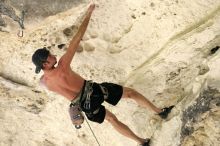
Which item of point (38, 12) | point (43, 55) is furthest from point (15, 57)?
point (43, 55)

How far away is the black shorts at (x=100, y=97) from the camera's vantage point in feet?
20.3

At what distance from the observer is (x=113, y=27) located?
647 cm

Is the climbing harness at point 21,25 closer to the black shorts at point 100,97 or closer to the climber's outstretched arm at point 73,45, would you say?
the climber's outstretched arm at point 73,45

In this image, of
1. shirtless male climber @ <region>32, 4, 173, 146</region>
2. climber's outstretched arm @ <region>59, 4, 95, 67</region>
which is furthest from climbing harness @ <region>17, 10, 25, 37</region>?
climber's outstretched arm @ <region>59, 4, 95, 67</region>

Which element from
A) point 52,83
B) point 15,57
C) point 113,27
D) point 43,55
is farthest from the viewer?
point 15,57


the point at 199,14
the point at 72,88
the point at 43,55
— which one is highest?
the point at 199,14

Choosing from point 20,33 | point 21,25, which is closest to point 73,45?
point 21,25

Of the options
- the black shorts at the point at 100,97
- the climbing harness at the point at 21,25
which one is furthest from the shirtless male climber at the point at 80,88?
the climbing harness at the point at 21,25

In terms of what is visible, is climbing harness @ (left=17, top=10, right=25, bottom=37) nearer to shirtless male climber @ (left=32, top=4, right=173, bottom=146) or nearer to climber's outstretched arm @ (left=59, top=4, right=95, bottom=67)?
shirtless male climber @ (left=32, top=4, right=173, bottom=146)

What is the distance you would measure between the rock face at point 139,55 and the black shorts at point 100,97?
66 cm

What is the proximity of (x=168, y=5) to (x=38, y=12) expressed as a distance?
5.55 feet

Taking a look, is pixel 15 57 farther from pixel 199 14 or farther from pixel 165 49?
pixel 199 14

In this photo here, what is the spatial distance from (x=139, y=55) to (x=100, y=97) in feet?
2.96

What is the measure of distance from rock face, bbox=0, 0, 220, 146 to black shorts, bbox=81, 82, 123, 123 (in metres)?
0.66
